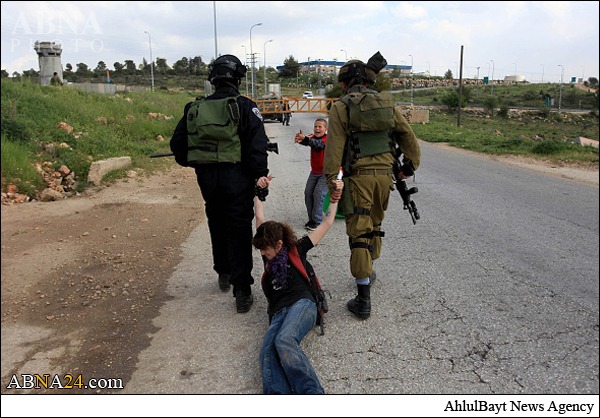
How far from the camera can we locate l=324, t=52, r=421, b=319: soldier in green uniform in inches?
135

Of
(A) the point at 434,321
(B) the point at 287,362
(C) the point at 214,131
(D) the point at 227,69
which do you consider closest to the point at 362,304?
(A) the point at 434,321

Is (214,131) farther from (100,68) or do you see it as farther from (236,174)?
(100,68)

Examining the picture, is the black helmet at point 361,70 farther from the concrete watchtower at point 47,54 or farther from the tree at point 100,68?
the concrete watchtower at point 47,54

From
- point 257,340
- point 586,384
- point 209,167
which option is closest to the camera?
point 586,384

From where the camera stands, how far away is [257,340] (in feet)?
11.2

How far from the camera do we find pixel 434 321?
358 centimetres

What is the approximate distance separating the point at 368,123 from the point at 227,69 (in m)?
1.16

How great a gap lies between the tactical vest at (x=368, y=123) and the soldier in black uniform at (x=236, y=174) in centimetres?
67

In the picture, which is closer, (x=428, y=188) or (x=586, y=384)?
(x=586, y=384)

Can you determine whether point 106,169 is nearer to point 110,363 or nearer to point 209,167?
point 209,167

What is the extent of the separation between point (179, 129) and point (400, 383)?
247cm

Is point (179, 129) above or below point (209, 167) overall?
above

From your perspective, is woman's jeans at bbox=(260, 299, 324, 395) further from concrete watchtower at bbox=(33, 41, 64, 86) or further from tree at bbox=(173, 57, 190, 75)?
tree at bbox=(173, 57, 190, 75)

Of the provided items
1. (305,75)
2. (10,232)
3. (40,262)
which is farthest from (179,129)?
(305,75)
